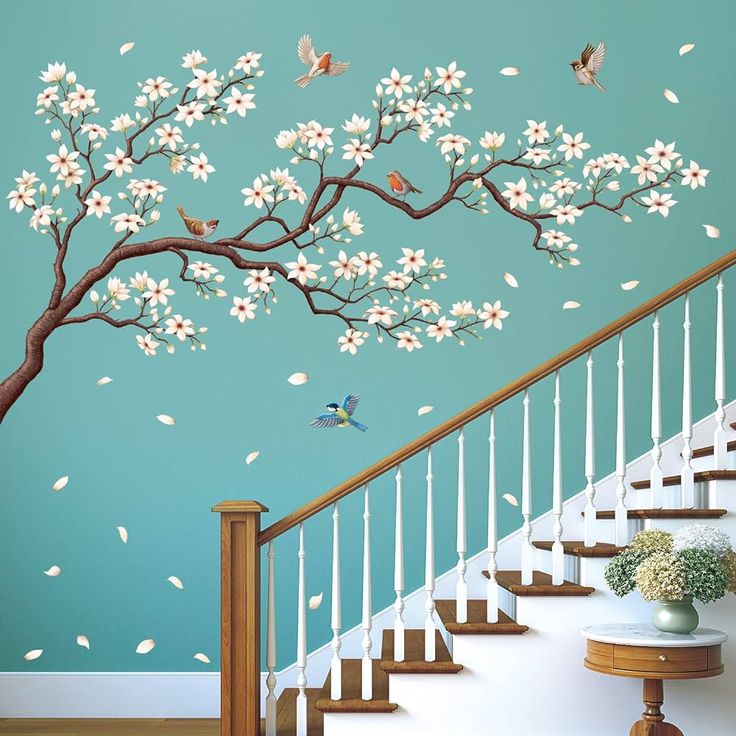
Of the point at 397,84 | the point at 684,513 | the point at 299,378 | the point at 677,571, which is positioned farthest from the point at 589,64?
the point at 677,571

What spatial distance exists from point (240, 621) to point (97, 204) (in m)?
2.20

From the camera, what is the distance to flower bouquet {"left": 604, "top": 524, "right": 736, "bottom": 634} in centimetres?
348

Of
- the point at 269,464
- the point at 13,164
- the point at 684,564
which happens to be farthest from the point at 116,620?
the point at 684,564

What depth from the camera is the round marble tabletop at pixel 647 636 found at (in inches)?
135

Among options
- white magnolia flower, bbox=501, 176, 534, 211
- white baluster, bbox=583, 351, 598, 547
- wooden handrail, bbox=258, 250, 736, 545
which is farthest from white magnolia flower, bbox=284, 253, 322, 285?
white baluster, bbox=583, 351, 598, 547

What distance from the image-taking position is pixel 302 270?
16.2 ft

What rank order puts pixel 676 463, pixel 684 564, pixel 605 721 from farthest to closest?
pixel 676 463 → pixel 605 721 → pixel 684 564

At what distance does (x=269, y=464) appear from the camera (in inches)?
197

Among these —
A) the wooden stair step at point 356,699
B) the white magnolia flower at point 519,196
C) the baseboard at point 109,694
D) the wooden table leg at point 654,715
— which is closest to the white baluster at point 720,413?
the wooden table leg at point 654,715

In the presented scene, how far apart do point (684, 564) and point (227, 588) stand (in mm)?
1622

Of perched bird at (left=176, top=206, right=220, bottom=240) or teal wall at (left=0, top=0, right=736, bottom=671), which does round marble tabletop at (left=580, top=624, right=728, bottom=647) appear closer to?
teal wall at (left=0, top=0, right=736, bottom=671)

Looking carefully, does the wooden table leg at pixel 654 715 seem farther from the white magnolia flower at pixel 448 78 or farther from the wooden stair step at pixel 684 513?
the white magnolia flower at pixel 448 78

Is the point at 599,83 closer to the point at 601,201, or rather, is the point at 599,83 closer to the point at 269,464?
the point at 601,201

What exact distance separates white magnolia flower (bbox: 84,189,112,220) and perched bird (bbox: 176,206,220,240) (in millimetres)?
357
